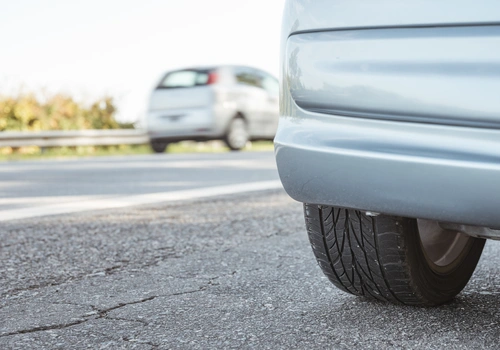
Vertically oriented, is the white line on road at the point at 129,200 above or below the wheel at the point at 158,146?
above

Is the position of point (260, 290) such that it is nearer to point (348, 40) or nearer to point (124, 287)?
point (124, 287)

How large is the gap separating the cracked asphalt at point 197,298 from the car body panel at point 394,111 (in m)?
0.42

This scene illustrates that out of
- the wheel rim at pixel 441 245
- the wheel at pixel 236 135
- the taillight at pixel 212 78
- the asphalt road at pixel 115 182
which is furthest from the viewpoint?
the wheel at pixel 236 135

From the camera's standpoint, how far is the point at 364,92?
1.89 m

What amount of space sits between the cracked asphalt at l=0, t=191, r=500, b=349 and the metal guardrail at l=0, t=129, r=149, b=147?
9545 millimetres

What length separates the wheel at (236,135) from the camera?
12.9 meters

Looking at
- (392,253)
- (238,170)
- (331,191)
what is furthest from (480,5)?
(238,170)

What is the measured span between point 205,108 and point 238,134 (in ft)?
3.53

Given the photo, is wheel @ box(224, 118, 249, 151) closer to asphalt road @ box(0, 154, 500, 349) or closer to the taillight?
the taillight

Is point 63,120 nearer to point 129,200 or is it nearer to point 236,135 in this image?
point 236,135

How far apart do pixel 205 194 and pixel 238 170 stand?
2.45 metres

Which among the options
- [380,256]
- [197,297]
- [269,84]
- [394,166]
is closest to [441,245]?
[380,256]

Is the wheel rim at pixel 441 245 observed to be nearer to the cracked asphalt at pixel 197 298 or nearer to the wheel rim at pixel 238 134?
the cracked asphalt at pixel 197 298

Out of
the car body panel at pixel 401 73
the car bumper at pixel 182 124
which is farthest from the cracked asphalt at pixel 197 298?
the car bumper at pixel 182 124
